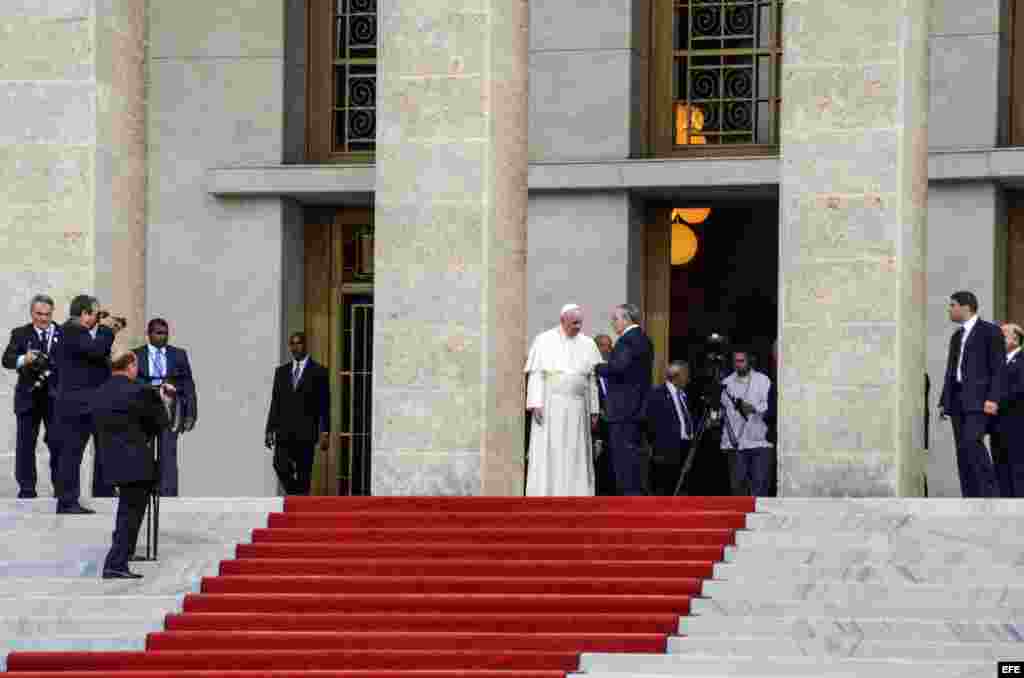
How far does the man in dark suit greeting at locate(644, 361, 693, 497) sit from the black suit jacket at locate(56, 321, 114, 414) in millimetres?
5284

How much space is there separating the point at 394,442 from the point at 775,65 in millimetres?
7544

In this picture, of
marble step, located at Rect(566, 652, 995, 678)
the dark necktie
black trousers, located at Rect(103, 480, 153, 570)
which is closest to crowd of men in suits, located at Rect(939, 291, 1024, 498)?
the dark necktie

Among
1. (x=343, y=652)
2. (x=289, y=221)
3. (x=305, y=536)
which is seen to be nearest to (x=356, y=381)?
(x=289, y=221)

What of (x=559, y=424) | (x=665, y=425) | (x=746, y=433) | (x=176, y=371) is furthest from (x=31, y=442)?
(x=746, y=433)

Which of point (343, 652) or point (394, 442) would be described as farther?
point (394, 442)

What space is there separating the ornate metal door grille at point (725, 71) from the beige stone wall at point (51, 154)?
7.41 meters

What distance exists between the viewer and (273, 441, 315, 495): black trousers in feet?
86.5

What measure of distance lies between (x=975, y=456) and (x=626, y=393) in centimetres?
321

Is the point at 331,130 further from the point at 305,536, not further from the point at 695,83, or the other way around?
the point at 305,536

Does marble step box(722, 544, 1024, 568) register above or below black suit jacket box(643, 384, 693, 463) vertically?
below

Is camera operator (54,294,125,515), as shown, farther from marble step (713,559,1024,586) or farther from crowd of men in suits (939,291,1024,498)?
crowd of men in suits (939,291,1024,498)

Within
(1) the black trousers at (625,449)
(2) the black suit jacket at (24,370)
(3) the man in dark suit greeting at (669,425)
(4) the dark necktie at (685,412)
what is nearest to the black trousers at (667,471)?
(3) the man in dark suit greeting at (669,425)

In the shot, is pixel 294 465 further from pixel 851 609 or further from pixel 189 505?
pixel 851 609

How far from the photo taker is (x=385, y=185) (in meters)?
23.5
